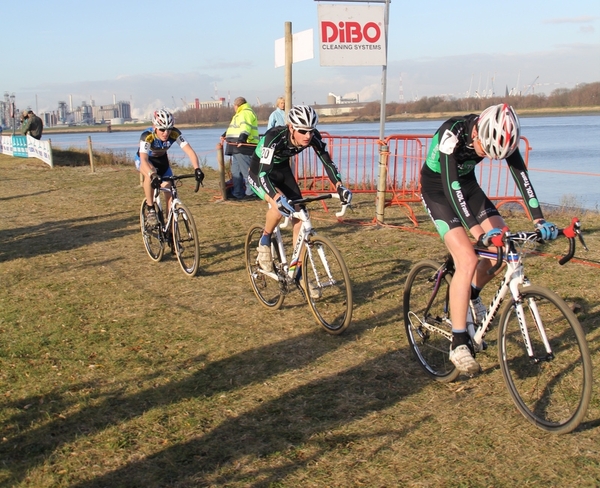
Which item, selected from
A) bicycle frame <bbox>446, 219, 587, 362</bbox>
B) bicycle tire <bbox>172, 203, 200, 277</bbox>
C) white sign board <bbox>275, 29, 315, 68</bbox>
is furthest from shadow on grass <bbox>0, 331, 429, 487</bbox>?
white sign board <bbox>275, 29, 315, 68</bbox>

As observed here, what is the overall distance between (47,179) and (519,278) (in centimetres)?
Result: 1905

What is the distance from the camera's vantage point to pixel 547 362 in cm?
408

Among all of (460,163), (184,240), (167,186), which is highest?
(460,163)

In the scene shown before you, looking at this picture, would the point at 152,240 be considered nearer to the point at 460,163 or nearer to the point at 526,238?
the point at 460,163

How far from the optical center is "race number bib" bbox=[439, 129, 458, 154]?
4520 millimetres

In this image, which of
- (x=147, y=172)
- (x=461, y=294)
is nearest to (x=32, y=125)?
(x=147, y=172)

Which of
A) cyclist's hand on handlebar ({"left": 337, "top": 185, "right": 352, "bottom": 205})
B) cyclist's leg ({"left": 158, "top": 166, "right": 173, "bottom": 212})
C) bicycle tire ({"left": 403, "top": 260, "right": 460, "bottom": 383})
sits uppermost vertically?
cyclist's hand on handlebar ({"left": 337, "top": 185, "right": 352, "bottom": 205})

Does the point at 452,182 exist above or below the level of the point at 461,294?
above

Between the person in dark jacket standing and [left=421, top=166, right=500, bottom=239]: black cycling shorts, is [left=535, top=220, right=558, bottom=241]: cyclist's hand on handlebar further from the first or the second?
the person in dark jacket standing

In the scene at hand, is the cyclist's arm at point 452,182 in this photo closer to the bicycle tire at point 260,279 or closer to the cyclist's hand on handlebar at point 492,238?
the cyclist's hand on handlebar at point 492,238

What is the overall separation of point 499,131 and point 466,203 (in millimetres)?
628

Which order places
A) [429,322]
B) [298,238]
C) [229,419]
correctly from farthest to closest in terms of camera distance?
[298,238] < [429,322] < [229,419]

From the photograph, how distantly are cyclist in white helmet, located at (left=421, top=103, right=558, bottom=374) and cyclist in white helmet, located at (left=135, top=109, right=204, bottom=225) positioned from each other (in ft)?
14.3

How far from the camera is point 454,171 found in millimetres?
4535
